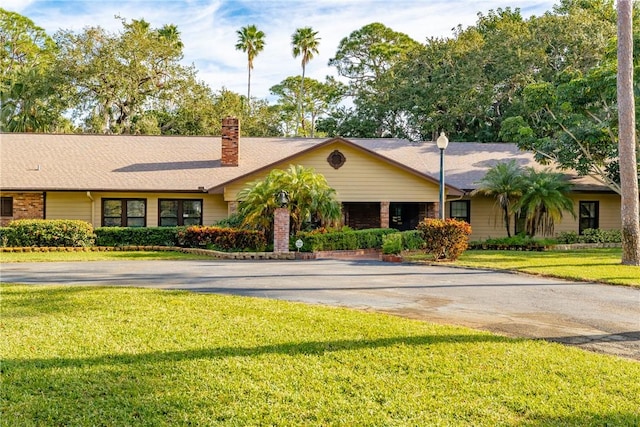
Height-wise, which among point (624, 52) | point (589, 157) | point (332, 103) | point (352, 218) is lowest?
point (352, 218)

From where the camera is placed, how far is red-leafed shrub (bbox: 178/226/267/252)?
57.5 ft

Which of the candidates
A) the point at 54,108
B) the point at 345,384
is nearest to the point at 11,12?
the point at 54,108

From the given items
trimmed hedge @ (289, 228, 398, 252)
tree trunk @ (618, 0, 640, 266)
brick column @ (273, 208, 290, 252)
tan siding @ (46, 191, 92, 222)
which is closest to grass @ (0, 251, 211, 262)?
brick column @ (273, 208, 290, 252)

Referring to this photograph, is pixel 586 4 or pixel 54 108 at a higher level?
pixel 586 4

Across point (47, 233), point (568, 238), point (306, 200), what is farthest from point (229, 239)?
point (568, 238)

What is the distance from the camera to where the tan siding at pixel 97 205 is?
20953 mm

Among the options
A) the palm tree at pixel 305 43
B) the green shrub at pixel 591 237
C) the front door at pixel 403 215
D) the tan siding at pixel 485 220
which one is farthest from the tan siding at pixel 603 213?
the palm tree at pixel 305 43

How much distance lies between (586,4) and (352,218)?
28.1 metres

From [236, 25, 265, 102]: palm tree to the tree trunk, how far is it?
4159 cm

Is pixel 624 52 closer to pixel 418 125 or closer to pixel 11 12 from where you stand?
pixel 418 125

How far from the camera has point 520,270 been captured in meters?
12.8

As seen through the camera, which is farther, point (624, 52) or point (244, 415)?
point (624, 52)

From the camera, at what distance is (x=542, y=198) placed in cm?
2048

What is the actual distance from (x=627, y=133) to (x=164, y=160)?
58.9 feet
